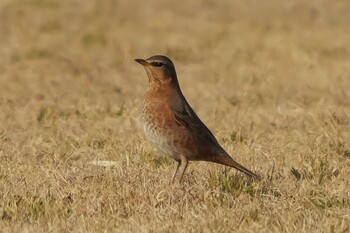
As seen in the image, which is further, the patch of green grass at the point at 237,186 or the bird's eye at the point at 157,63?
the bird's eye at the point at 157,63

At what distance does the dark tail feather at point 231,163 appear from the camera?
8305 millimetres

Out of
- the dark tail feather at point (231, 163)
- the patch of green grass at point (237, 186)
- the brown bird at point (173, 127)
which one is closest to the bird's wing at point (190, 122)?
the brown bird at point (173, 127)

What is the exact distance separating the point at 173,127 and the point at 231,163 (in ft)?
1.84

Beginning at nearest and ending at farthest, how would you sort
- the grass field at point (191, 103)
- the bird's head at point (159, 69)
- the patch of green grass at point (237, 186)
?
1. the grass field at point (191, 103)
2. the patch of green grass at point (237, 186)
3. the bird's head at point (159, 69)

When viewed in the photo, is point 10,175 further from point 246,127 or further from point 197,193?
point 246,127

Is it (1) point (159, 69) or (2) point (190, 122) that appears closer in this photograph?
(2) point (190, 122)

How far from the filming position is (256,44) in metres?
16.1

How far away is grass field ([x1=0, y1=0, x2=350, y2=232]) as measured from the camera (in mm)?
7398

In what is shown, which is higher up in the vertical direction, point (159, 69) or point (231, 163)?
point (159, 69)

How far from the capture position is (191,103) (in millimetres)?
12906

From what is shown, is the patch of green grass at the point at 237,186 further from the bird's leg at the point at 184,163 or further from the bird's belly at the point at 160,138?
the bird's belly at the point at 160,138

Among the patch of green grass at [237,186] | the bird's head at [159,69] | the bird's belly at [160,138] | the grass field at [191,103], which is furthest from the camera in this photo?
the bird's head at [159,69]

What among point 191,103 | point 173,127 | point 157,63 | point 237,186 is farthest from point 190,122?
point 191,103

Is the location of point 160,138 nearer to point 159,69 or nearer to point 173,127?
point 173,127
